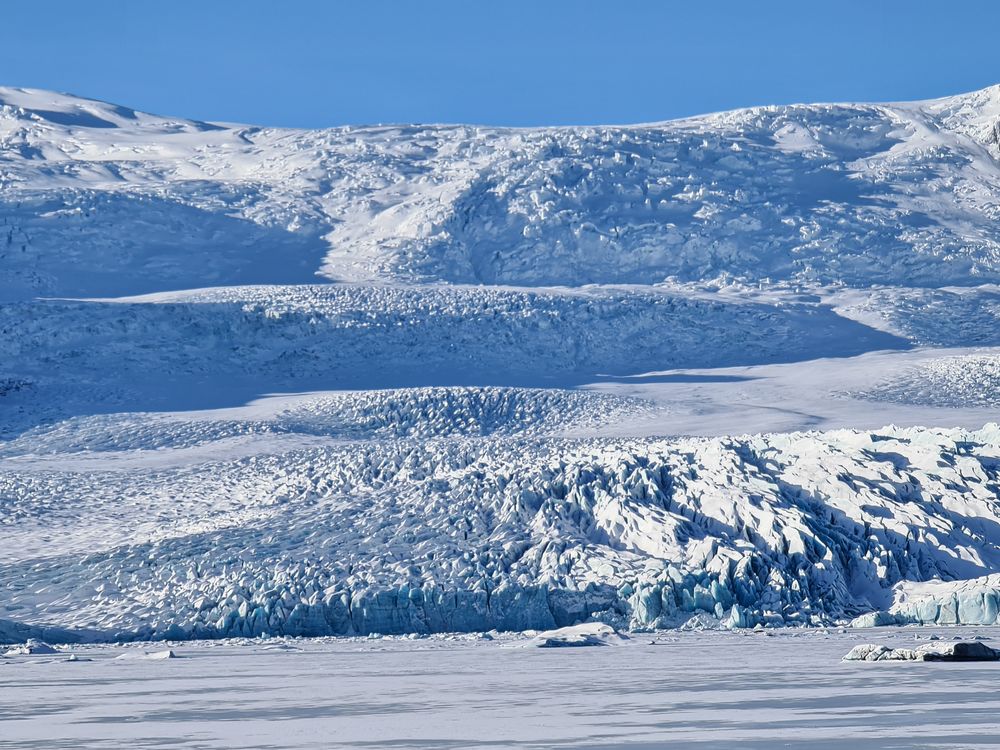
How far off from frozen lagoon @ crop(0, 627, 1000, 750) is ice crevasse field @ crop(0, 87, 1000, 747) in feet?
0.77

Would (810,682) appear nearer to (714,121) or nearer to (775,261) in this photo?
(775,261)

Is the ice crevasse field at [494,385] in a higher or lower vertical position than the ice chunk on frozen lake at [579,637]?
higher

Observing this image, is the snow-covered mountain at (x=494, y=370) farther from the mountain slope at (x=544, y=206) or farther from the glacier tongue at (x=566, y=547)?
the mountain slope at (x=544, y=206)


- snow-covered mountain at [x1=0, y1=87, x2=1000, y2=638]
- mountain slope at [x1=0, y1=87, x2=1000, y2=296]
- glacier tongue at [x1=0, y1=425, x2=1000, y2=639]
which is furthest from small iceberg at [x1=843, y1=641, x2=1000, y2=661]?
mountain slope at [x1=0, y1=87, x2=1000, y2=296]

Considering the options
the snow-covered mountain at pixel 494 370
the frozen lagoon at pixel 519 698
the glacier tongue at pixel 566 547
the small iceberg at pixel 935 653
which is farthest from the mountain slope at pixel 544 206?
the small iceberg at pixel 935 653

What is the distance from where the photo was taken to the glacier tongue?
749 inches

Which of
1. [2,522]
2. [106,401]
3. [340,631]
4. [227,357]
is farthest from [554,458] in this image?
[227,357]

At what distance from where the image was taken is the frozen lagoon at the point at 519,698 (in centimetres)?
836

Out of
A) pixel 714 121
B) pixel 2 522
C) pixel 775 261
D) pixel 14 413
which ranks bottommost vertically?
pixel 2 522

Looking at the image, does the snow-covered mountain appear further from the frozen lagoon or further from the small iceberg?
the small iceberg

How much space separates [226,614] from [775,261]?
42.1 m

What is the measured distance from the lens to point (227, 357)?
46156 mm

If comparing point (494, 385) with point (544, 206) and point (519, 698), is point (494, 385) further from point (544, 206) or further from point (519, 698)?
point (519, 698)

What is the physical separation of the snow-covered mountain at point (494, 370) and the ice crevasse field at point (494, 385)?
94 millimetres
